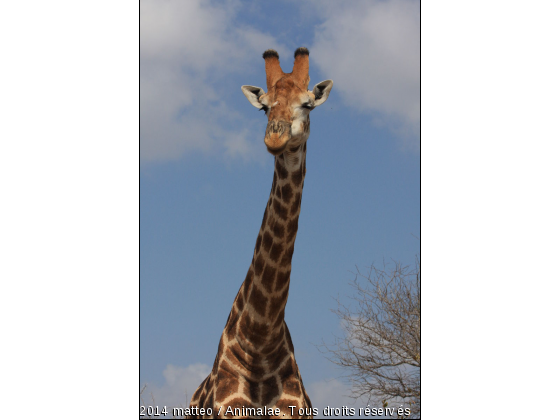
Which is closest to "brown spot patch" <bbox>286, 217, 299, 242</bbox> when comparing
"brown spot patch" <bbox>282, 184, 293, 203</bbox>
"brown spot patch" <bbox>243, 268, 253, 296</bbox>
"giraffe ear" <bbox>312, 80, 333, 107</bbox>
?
"brown spot patch" <bbox>282, 184, 293, 203</bbox>

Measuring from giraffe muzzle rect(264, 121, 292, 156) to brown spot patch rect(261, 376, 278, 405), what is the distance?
287 centimetres

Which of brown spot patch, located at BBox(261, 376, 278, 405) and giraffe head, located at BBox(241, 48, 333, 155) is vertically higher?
giraffe head, located at BBox(241, 48, 333, 155)

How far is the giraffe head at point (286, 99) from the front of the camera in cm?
595

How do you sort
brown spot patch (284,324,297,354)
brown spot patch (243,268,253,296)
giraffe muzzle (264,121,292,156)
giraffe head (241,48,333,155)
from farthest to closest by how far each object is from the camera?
1. brown spot patch (284,324,297,354)
2. brown spot patch (243,268,253,296)
3. giraffe head (241,48,333,155)
4. giraffe muzzle (264,121,292,156)

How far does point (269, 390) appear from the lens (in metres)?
7.05

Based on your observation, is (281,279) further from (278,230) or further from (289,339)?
(289,339)

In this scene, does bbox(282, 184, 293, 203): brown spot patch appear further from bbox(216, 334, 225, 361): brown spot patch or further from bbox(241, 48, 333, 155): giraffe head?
bbox(216, 334, 225, 361): brown spot patch

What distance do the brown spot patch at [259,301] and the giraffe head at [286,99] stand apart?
1.81 m

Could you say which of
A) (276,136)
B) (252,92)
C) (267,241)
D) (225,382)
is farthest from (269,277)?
(252,92)

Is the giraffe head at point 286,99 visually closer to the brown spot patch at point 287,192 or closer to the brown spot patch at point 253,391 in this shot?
the brown spot patch at point 287,192

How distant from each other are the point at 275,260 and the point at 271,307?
0.56 metres

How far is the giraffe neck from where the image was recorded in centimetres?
674
